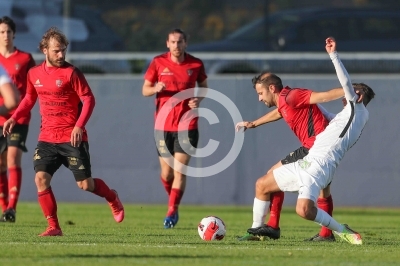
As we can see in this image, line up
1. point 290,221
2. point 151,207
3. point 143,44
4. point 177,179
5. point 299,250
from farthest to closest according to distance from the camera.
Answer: point 143,44 < point 151,207 < point 290,221 < point 177,179 < point 299,250

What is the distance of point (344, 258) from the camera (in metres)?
7.80

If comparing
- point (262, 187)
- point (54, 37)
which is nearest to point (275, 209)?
point (262, 187)

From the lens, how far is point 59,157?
9625 millimetres

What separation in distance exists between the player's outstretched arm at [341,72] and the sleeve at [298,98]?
44 centimetres

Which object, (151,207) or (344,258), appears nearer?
(344,258)

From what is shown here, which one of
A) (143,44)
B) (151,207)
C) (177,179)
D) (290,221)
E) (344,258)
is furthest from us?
(143,44)

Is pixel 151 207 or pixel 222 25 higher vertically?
pixel 222 25

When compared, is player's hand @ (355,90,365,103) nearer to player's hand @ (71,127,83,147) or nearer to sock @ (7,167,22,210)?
player's hand @ (71,127,83,147)

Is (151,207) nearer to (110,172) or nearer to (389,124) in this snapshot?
(110,172)

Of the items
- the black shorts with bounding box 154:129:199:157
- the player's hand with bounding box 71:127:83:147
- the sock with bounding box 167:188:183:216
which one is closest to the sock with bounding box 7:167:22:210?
the black shorts with bounding box 154:129:199:157

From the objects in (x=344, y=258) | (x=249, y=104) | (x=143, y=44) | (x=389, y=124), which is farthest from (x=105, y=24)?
(x=344, y=258)

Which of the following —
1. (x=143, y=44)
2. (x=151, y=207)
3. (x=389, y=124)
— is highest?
(x=143, y=44)

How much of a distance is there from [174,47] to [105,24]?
7.20 m

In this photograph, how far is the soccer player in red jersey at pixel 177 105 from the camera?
471 inches
